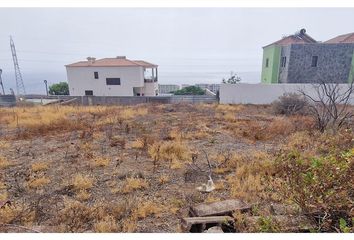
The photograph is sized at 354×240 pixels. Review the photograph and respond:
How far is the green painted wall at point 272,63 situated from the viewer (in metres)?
17.9

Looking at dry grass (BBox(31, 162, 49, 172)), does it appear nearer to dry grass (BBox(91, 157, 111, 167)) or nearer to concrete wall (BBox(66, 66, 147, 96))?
dry grass (BBox(91, 157, 111, 167))

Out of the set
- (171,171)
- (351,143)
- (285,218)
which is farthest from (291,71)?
(285,218)

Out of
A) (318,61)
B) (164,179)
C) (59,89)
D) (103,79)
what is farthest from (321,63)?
(59,89)

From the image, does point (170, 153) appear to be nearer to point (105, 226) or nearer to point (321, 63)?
point (105, 226)

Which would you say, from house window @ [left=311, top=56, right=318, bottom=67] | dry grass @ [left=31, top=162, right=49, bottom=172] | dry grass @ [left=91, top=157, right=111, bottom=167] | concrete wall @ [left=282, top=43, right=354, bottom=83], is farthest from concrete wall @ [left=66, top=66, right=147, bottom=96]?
dry grass @ [left=31, top=162, right=49, bottom=172]

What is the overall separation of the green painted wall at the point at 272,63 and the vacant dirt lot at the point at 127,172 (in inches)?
484

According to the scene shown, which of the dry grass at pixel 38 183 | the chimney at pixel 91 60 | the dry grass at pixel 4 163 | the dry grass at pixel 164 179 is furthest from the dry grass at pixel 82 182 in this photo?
the chimney at pixel 91 60

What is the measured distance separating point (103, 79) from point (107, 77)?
0.45 meters

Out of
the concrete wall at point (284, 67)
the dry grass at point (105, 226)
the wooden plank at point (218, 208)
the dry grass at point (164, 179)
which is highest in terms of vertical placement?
the concrete wall at point (284, 67)

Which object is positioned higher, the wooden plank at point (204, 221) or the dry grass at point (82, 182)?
the wooden plank at point (204, 221)

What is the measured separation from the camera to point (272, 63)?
18.4 m

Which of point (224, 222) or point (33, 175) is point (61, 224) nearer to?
point (224, 222)

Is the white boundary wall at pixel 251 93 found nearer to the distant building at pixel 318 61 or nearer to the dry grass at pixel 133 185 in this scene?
the distant building at pixel 318 61

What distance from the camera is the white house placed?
22.6m
